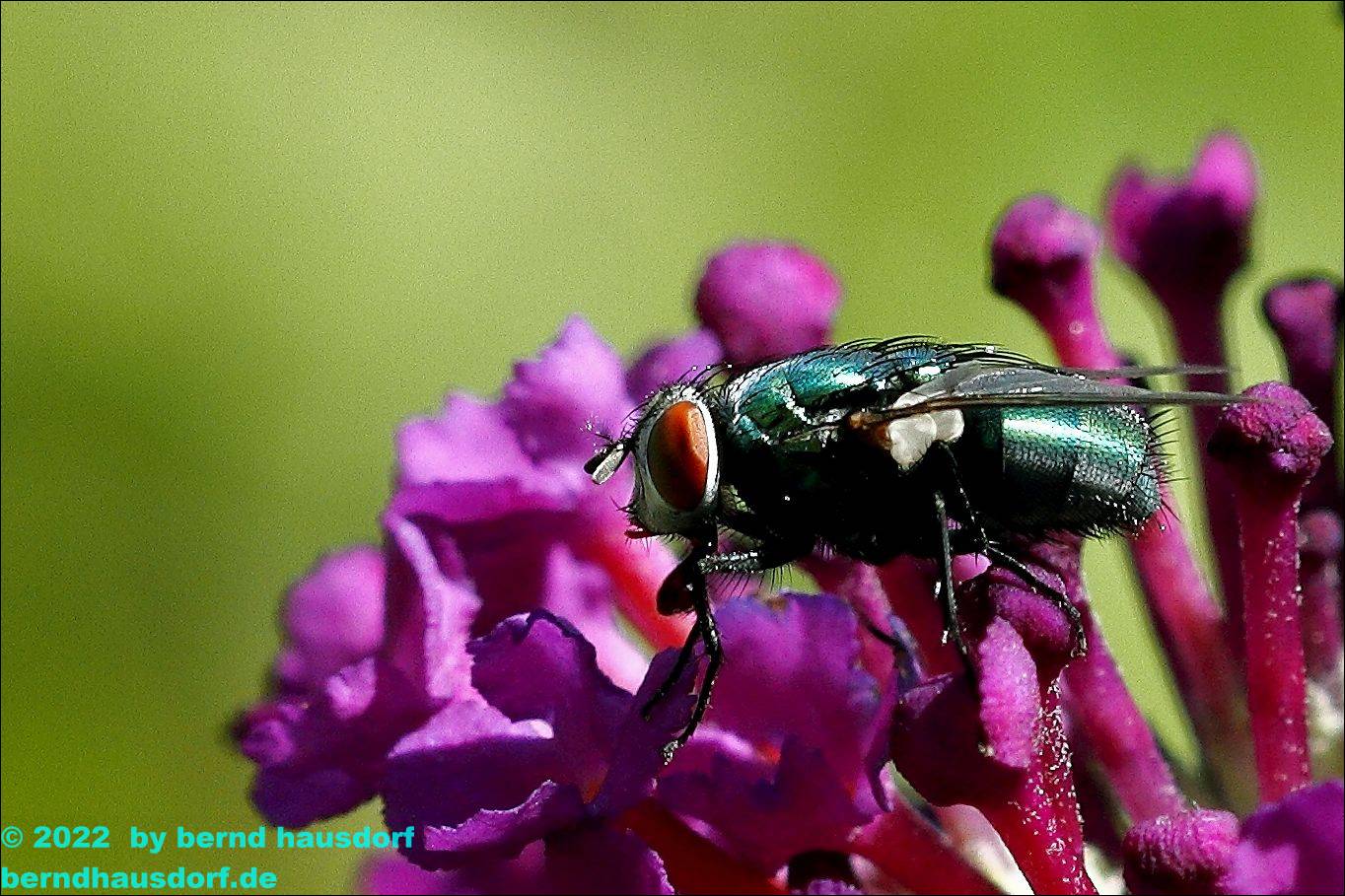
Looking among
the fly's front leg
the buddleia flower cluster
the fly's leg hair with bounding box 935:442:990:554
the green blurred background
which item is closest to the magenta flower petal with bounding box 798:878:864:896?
the buddleia flower cluster

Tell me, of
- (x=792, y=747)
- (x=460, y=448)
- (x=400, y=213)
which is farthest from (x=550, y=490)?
(x=400, y=213)

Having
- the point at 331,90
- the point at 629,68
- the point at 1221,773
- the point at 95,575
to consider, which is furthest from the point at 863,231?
the point at 1221,773

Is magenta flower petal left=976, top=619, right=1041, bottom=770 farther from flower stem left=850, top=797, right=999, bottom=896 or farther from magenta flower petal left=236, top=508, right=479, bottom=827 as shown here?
magenta flower petal left=236, top=508, right=479, bottom=827

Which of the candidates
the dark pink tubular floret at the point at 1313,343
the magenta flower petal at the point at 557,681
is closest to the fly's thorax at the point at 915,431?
the magenta flower petal at the point at 557,681

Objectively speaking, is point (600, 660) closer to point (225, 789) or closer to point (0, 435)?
point (225, 789)

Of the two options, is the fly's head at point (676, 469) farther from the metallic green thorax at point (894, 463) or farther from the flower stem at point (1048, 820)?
the flower stem at point (1048, 820)

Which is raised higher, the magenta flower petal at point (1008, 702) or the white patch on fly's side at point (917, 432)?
the white patch on fly's side at point (917, 432)
